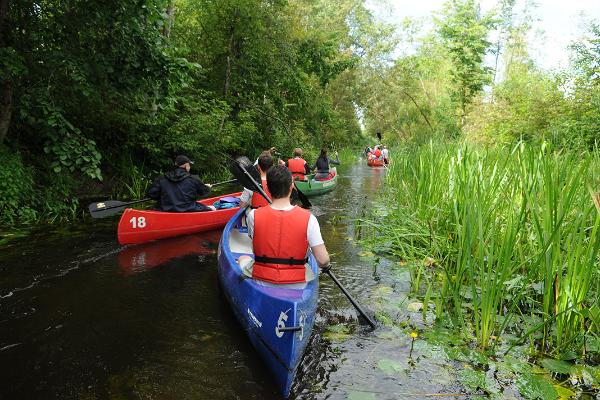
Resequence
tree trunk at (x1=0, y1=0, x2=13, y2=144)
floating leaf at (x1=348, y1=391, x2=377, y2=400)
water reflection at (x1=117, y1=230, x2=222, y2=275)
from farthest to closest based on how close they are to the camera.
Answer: tree trunk at (x1=0, y1=0, x2=13, y2=144) → water reflection at (x1=117, y1=230, x2=222, y2=275) → floating leaf at (x1=348, y1=391, x2=377, y2=400)

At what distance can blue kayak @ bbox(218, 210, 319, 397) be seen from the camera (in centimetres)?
289

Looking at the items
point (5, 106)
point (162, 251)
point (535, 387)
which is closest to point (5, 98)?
point (5, 106)

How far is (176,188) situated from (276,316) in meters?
5.06

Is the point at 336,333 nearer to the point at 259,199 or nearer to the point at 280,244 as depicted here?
the point at 280,244

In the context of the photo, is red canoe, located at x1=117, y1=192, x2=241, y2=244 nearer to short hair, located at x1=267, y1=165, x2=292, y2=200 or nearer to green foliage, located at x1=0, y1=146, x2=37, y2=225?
green foliage, located at x1=0, y1=146, x2=37, y2=225

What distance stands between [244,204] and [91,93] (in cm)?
386

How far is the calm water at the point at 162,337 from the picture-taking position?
123 inches

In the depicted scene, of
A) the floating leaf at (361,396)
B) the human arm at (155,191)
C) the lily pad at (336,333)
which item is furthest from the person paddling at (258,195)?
the floating leaf at (361,396)

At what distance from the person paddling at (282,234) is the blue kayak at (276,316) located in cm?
12

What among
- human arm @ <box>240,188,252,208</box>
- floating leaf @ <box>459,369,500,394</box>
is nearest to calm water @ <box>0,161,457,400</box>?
floating leaf @ <box>459,369,500,394</box>

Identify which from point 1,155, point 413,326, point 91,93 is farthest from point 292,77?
point 413,326

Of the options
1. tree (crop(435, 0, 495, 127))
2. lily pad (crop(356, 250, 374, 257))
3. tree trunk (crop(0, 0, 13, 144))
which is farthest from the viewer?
tree (crop(435, 0, 495, 127))

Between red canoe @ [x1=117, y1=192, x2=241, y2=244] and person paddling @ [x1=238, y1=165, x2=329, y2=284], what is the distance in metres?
4.02

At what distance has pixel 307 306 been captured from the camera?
10.4ft
